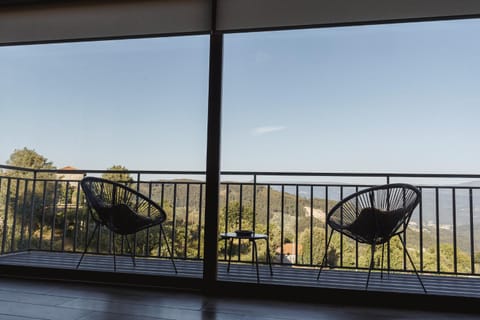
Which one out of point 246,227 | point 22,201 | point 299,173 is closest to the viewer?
point 299,173

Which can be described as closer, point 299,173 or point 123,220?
point 123,220

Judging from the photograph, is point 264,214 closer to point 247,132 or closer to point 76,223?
point 76,223

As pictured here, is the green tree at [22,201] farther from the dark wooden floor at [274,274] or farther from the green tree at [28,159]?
the green tree at [28,159]

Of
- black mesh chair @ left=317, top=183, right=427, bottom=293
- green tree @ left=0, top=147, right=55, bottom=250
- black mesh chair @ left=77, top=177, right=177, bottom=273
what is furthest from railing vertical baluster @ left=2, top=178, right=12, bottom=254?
black mesh chair @ left=317, top=183, right=427, bottom=293

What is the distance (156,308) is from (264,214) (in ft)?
6.29

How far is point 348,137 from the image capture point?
5.81m

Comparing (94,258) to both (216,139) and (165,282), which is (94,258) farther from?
(216,139)

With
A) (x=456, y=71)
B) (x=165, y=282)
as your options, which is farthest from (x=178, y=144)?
(x=456, y=71)

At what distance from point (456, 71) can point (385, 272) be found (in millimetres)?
4016

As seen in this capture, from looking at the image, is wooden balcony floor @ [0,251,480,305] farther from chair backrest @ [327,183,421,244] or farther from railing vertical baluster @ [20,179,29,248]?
chair backrest @ [327,183,421,244]

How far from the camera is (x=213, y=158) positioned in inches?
103

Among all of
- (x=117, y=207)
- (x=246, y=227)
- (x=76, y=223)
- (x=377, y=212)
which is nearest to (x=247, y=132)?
(x=246, y=227)

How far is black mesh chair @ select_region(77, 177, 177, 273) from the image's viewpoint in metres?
2.93

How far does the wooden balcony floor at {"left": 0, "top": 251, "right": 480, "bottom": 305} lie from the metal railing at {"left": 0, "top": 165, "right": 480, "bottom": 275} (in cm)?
22
